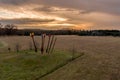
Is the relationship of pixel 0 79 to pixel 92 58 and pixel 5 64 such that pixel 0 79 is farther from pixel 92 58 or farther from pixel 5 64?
pixel 92 58

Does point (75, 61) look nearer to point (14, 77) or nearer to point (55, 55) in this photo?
point (55, 55)

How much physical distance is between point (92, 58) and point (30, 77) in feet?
30.3

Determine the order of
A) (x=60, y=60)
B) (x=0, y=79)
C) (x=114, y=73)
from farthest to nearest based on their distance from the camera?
(x=60, y=60) < (x=114, y=73) < (x=0, y=79)

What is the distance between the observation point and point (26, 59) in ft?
81.8

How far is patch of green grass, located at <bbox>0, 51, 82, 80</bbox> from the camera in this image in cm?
2073

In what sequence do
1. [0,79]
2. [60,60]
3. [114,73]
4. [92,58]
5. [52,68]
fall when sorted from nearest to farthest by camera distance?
[0,79] < [114,73] < [52,68] < [60,60] < [92,58]

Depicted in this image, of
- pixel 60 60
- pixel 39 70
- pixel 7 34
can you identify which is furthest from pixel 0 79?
pixel 7 34

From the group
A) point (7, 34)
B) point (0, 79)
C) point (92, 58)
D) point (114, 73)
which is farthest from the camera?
point (7, 34)

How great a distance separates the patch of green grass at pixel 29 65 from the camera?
2073 centimetres

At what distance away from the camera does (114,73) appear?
21.2m

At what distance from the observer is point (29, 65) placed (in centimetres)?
2366

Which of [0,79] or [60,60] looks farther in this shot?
[60,60]

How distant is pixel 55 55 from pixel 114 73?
7.51 m

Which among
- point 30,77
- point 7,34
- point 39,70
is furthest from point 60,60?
point 7,34
